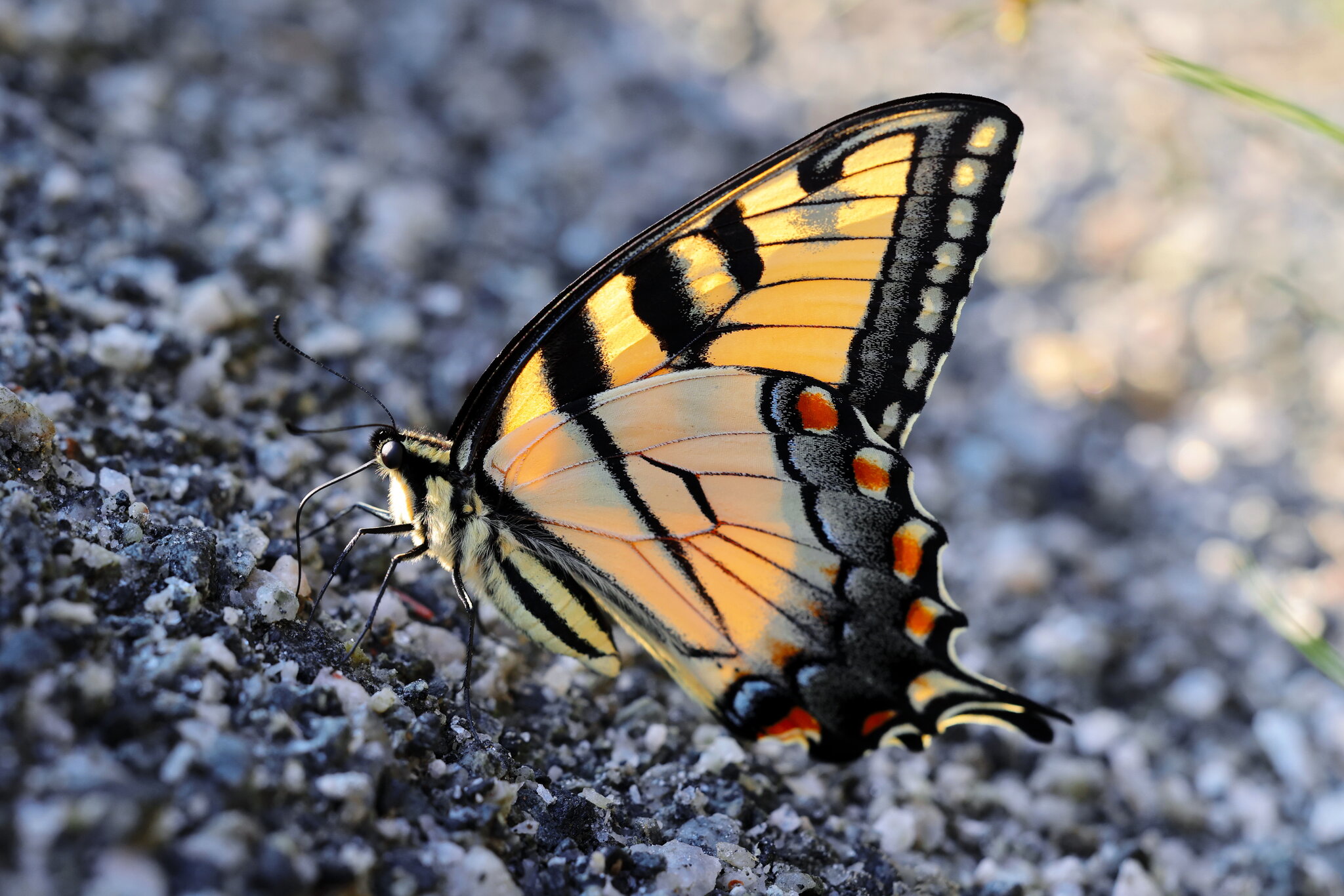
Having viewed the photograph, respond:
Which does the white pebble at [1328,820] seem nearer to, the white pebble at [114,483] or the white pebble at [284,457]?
the white pebble at [284,457]

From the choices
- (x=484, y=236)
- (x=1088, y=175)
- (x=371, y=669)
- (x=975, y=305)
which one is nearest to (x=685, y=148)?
(x=484, y=236)

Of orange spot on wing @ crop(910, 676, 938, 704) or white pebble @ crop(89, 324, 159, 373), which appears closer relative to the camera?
orange spot on wing @ crop(910, 676, 938, 704)

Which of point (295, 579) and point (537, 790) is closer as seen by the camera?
point (537, 790)

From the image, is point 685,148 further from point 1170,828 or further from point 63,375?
point 1170,828

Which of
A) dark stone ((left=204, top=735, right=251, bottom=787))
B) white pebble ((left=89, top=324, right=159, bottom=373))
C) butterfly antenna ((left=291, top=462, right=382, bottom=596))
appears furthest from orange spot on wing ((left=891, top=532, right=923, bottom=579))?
white pebble ((left=89, top=324, right=159, bottom=373))

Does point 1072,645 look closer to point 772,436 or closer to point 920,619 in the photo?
point 920,619

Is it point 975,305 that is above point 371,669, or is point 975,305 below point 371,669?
above

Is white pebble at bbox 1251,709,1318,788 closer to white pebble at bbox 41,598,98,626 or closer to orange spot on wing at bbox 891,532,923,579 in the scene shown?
orange spot on wing at bbox 891,532,923,579
